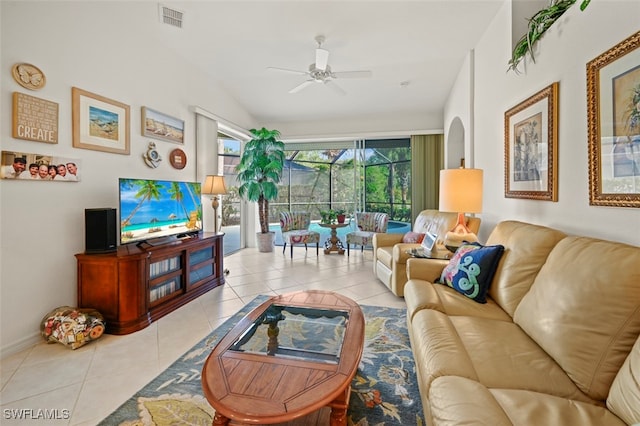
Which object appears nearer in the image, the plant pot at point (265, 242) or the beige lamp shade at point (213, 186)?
the beige lamp shade at point (213, 186)

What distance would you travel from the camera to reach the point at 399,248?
123 inches

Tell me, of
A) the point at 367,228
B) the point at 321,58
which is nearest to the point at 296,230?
the point at 367,228

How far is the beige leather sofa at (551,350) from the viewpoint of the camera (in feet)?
3.12

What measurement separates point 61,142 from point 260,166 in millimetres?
3139

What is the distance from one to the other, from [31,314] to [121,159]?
155 cm

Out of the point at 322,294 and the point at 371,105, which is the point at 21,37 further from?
the point at 371,105

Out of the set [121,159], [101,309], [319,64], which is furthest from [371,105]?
[101,309]

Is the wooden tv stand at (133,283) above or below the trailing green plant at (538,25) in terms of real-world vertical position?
below

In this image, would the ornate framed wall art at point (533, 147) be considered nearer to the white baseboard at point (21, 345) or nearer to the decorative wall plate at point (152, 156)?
the decorative wall plate at point (152, 156)

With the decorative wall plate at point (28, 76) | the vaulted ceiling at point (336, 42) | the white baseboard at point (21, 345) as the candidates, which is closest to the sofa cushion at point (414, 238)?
the vaulted ceiling at point (336, 42)

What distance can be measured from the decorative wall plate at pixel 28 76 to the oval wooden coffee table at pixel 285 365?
2405 millimetres

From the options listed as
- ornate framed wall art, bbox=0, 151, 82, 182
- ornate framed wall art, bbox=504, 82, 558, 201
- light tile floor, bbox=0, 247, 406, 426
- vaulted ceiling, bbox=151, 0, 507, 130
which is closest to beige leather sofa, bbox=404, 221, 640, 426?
ornate framed wall art, bbox=504, 82, 558, 201

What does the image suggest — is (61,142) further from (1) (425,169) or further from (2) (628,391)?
(1) (425,169)

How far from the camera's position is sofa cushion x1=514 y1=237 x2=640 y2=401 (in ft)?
3.46
